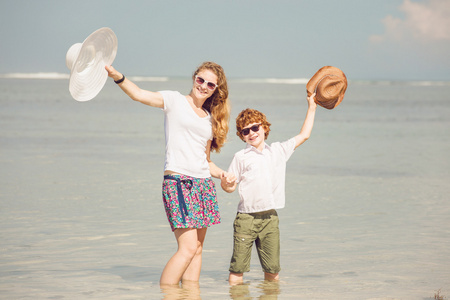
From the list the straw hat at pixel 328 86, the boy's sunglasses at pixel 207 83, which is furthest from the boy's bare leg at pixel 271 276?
the boy's sunglasses at pixel 207 83

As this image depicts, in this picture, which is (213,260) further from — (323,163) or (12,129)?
(12,129)

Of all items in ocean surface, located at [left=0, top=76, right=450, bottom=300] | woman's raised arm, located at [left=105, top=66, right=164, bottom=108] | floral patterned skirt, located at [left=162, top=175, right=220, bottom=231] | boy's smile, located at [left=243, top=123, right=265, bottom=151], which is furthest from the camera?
ocean surface, located at [left=0, top=76, right=450, bottom=300]

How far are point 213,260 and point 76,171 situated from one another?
5.86m

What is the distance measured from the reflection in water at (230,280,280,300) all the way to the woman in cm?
53

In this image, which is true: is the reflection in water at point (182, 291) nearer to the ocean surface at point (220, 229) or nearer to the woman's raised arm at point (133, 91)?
the ocean surface at point (220, 229)

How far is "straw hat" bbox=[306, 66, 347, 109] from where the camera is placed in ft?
17.6

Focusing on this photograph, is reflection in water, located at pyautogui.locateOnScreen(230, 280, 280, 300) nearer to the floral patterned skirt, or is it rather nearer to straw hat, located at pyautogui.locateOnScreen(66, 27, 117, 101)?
the floral patterned skirt

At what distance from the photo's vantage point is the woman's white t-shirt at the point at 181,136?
15.6 ft

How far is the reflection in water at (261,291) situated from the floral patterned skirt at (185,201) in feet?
2.47

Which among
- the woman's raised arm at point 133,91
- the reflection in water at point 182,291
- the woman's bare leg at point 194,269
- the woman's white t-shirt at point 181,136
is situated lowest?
the reflection in water at point 182,291

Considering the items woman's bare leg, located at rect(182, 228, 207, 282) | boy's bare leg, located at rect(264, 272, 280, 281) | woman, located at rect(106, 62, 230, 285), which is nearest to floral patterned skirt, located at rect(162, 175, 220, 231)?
woman, located at rect(106, 62, 230, 285)

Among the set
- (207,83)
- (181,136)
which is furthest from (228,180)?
(207,83)

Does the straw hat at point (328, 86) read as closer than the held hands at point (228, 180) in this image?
No

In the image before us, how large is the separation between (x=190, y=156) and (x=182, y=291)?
3.63 ft
